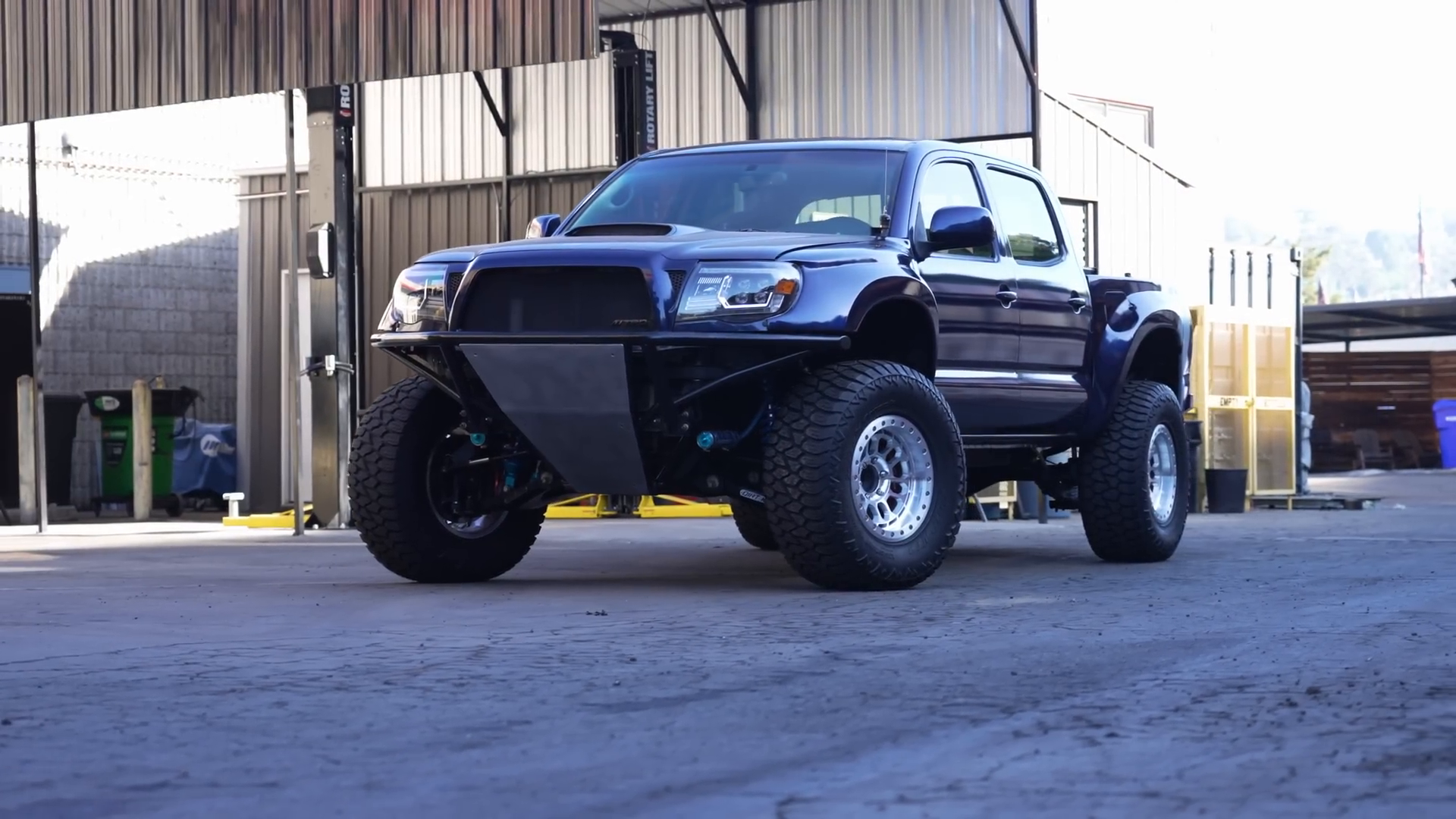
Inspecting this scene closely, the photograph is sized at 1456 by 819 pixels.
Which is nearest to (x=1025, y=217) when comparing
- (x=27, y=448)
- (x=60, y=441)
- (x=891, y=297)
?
(x=891, y=297)

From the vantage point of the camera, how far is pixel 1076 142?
75.2 ft

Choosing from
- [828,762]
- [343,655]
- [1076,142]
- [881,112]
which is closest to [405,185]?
→ [881,112]

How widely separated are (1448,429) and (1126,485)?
27767 millimetres

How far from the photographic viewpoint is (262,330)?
23.9 meters

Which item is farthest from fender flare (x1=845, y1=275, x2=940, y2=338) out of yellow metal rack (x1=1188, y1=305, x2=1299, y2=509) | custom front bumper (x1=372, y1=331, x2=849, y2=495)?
yellow metal rack (x1=1188, y1=305, x2=1299, y2=509)

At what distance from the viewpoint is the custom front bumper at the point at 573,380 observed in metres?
7.69

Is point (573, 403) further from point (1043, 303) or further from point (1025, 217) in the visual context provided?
point (1025, 217)

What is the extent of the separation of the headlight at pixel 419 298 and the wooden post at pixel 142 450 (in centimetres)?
1331

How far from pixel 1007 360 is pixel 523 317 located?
2.61 metres

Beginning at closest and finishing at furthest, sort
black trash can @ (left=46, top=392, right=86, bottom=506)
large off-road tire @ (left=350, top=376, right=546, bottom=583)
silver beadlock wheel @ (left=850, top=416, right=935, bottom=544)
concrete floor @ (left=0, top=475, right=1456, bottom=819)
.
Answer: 1. concrete floor @ (left=0, top=475, right=1456, bottom=819)
2. silver beadlock wheel @ (left=850, top=416, right=935, bottom=544)
3. large off-road tire @ (left=350, top=376, right=546, bottom=583)
4. black trash can @ (left=46, top=392, right=86, bottom=506)

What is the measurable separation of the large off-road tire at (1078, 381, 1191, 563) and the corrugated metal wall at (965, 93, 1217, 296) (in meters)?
10.9

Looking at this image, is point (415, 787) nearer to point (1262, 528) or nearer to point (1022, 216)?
point (1022, 216)

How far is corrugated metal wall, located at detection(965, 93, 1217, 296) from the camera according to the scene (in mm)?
22625

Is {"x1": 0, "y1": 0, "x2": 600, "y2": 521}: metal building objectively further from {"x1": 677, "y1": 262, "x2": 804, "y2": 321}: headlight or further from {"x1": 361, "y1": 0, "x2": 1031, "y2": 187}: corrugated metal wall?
{"x1": 677, "y1": 262, "x2": 804, "y2": 321}: headlight
